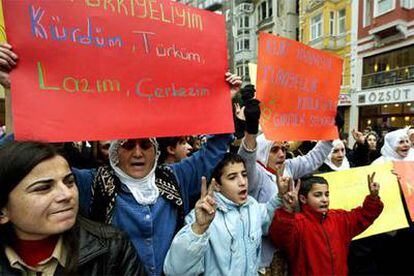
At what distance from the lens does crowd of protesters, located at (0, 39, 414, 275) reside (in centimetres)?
136

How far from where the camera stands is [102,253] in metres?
1.41

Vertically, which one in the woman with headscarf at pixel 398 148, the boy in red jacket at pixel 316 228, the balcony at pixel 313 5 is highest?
the balcony at pixel 313 5

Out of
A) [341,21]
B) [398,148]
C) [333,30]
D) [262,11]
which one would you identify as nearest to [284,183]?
[398,148]

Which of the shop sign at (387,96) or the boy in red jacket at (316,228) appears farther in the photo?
the shop sign at (387,96)

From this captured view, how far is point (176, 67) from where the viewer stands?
1.92 metres

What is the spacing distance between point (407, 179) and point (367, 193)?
55cm

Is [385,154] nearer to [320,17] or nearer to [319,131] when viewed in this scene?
[319,131]

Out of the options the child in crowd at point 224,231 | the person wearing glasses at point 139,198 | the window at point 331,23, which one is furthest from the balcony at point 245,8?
the person wearing glasses at point 139,198

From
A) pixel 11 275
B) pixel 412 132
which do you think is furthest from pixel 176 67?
pixel 412 132

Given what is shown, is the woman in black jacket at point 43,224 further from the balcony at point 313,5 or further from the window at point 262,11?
the window at point 262,11

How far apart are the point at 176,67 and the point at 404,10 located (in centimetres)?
1686

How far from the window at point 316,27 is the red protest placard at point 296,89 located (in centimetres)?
1989

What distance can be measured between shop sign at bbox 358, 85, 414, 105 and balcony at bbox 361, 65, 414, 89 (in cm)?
40

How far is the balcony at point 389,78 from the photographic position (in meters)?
15.0
